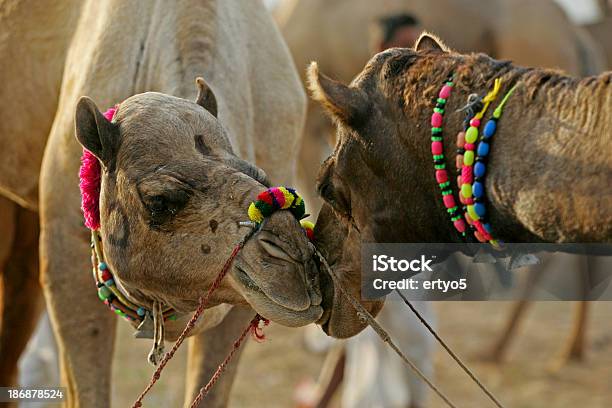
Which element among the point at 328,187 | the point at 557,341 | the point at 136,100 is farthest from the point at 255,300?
the point at 557,341

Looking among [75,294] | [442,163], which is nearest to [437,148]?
[442,163]

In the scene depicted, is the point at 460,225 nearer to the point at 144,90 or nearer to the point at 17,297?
the point at 144,90

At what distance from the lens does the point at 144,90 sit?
14.8ft

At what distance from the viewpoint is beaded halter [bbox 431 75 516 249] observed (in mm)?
3270

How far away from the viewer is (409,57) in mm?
3664

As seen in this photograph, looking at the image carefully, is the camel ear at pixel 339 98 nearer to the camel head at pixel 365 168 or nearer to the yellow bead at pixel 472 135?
the camel head at pixel 365 168

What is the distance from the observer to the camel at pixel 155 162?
3680 millimetres

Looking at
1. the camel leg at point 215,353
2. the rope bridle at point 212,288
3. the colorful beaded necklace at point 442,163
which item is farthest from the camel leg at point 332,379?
the colorful beaded necklace at point 442,163

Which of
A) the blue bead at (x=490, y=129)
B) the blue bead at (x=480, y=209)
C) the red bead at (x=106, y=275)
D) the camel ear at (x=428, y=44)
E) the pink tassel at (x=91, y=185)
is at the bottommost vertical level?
the red bead at (x=106, y=275)

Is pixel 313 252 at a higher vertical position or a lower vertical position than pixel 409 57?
lower

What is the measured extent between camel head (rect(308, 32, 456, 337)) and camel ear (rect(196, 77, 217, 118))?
1.49 feet

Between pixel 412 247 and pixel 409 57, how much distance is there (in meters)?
0.56

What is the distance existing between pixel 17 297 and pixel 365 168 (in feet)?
9.45

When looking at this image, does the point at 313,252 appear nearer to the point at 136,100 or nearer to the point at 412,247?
the point at 412,247
